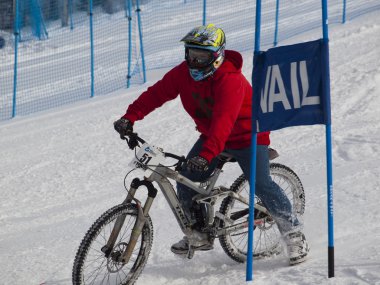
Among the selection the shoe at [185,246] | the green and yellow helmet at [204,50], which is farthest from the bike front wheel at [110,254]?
the green and yellow helmet at [204,50]

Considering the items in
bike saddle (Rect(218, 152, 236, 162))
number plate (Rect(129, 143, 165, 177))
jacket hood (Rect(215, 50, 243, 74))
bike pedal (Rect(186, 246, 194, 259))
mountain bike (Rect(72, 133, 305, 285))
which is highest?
jacket hood (Rect(215, 50, 243, 74))

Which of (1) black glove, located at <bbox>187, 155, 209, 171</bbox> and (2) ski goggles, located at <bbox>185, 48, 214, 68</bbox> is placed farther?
(2) ski goggles, located at <bbox>185, 48, 214, 68</bbox>

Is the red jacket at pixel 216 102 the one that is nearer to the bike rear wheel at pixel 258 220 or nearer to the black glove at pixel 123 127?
the black glove at pixel 123 127

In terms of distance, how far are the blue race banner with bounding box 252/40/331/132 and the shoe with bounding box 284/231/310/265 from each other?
112 centimetres

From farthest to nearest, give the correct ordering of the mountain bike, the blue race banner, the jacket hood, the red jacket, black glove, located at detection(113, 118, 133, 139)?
black glove, located at detection(113, 118, 133, 139), the jacket hood, the mountain bike, the red jacket, the blue race banner

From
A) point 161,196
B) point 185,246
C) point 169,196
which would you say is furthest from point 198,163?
point 161,196

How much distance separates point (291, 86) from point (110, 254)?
1704 mm

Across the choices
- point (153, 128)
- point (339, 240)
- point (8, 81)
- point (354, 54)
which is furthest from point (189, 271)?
point (8, 81)

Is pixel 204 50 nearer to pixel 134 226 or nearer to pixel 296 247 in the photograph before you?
pixel 134 226

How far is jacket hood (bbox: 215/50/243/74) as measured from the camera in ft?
15.9

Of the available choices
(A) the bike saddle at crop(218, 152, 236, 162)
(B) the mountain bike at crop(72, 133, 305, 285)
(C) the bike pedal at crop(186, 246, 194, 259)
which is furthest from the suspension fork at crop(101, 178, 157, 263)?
(A) the bike saddle at crop(218, 152, 236, 162)

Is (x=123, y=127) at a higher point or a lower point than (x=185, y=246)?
higher

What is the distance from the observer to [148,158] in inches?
185

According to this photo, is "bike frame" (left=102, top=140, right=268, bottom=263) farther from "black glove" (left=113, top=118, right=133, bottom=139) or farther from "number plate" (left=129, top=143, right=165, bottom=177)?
"black glove" (left=113, top=118, right=133, bottom=139)
